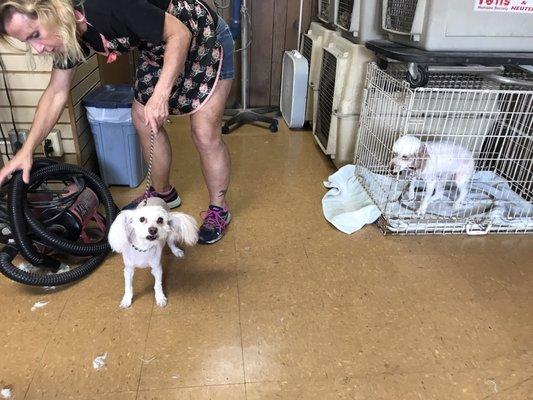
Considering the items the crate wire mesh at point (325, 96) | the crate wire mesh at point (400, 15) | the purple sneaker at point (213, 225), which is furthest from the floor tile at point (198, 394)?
the crate wire mesh at point (325, 96)

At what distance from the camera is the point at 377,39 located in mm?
2113

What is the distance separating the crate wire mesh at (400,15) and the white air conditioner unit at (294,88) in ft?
2.87

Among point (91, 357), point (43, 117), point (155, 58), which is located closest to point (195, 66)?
point (155, 58)

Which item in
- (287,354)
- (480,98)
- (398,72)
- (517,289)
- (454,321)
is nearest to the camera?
(287,354)

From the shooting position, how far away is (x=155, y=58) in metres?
1.57

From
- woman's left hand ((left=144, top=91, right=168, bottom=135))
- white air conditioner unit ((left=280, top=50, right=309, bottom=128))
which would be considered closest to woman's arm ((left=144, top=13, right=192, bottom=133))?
woman's left hand ((left=144, top=91, right=168, bottom=135))

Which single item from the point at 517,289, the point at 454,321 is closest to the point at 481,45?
the point at 517,289

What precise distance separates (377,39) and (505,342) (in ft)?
4.79

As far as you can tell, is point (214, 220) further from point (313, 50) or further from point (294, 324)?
point (313, 50)

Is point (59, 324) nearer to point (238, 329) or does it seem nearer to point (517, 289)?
point (238, 329)

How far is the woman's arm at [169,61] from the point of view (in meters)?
1.29

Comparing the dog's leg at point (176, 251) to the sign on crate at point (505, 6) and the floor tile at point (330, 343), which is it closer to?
the floor tile at point (330, 343)

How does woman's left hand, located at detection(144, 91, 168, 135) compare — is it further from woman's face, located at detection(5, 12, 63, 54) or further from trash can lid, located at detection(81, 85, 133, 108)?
trash can lid, located at detection(81, 85, 133, 108)

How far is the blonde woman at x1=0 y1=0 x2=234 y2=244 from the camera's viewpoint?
1.14m
